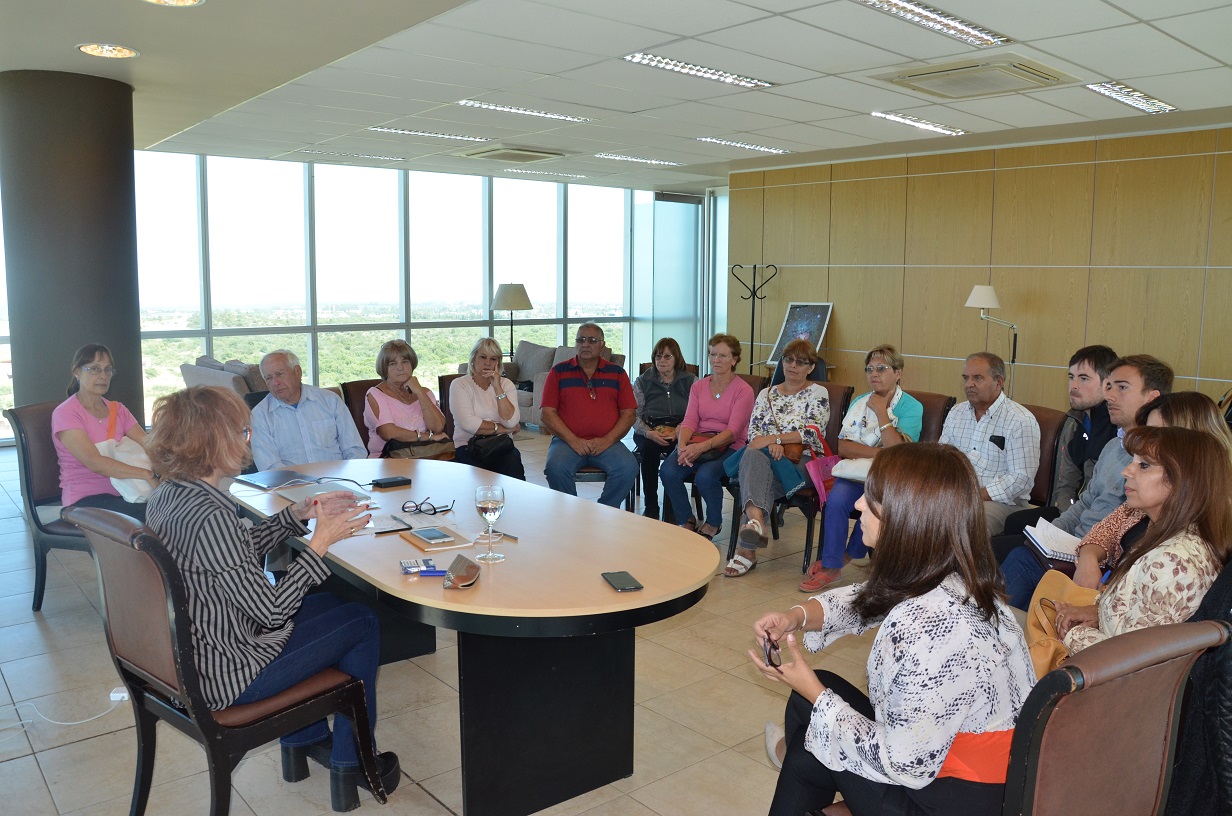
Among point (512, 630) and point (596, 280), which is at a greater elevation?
point (596, 280)

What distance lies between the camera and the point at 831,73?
17.9 feet

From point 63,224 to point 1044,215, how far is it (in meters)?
7.73

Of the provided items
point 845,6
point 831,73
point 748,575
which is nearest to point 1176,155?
point 831,73

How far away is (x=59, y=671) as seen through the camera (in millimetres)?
3717

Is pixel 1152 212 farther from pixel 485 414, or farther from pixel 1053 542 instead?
pixel 485 414

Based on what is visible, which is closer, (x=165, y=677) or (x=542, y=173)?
(x=165, y=677)

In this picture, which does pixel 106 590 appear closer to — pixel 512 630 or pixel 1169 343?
pixel 512 630

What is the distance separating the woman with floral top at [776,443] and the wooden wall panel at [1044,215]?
160 inches

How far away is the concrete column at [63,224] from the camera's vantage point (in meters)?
5.32

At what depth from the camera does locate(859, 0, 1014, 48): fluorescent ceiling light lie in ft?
13.8

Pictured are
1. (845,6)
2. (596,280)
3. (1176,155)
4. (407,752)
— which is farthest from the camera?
(596,280)

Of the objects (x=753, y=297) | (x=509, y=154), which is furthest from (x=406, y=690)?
(x=753, y=297)

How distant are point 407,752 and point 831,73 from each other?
446 centimetres

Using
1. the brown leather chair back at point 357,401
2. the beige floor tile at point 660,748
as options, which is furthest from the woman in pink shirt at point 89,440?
the beige floor tile at point 660,748
